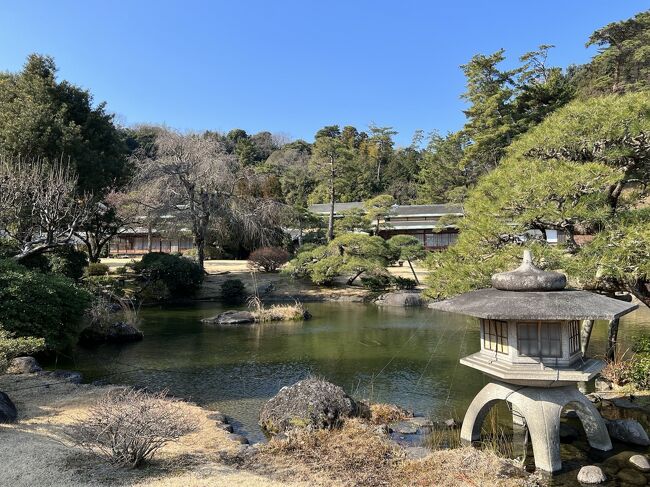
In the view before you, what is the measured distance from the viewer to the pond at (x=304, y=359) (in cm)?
830

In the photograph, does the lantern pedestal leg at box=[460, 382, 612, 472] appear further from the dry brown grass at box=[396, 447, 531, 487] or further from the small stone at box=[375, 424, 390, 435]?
the small stone at box=[375, 424, 390, 435]

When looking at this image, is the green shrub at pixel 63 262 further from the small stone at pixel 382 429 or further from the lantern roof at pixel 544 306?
the lantern roof at pixel 544 306

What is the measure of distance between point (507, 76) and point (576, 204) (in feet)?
82.2

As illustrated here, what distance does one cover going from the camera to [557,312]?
478 cm

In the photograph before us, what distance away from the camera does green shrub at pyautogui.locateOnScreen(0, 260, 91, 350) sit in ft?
31.4

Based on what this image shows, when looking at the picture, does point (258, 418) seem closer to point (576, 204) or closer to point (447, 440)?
point (447, 440)

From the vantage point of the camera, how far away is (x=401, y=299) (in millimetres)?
20234

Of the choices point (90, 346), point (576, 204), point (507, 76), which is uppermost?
point (507, 76)

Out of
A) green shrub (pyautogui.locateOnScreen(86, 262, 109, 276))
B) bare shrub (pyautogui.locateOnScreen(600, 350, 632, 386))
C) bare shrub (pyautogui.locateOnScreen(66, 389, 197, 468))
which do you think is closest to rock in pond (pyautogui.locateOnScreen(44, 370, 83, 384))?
bare shrub (pyautogui.locateOnScreen(66, 389, 197, 468))

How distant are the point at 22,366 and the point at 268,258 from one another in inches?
697

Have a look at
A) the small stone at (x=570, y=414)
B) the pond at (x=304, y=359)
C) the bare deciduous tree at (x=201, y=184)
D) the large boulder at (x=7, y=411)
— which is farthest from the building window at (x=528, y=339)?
the bare deciduous tree at (x=201, y=184)

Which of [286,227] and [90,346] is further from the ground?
[286,227]

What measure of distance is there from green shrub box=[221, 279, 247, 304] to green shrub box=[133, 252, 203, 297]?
4.12 feet

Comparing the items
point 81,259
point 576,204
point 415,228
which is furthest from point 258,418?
point 415,228
